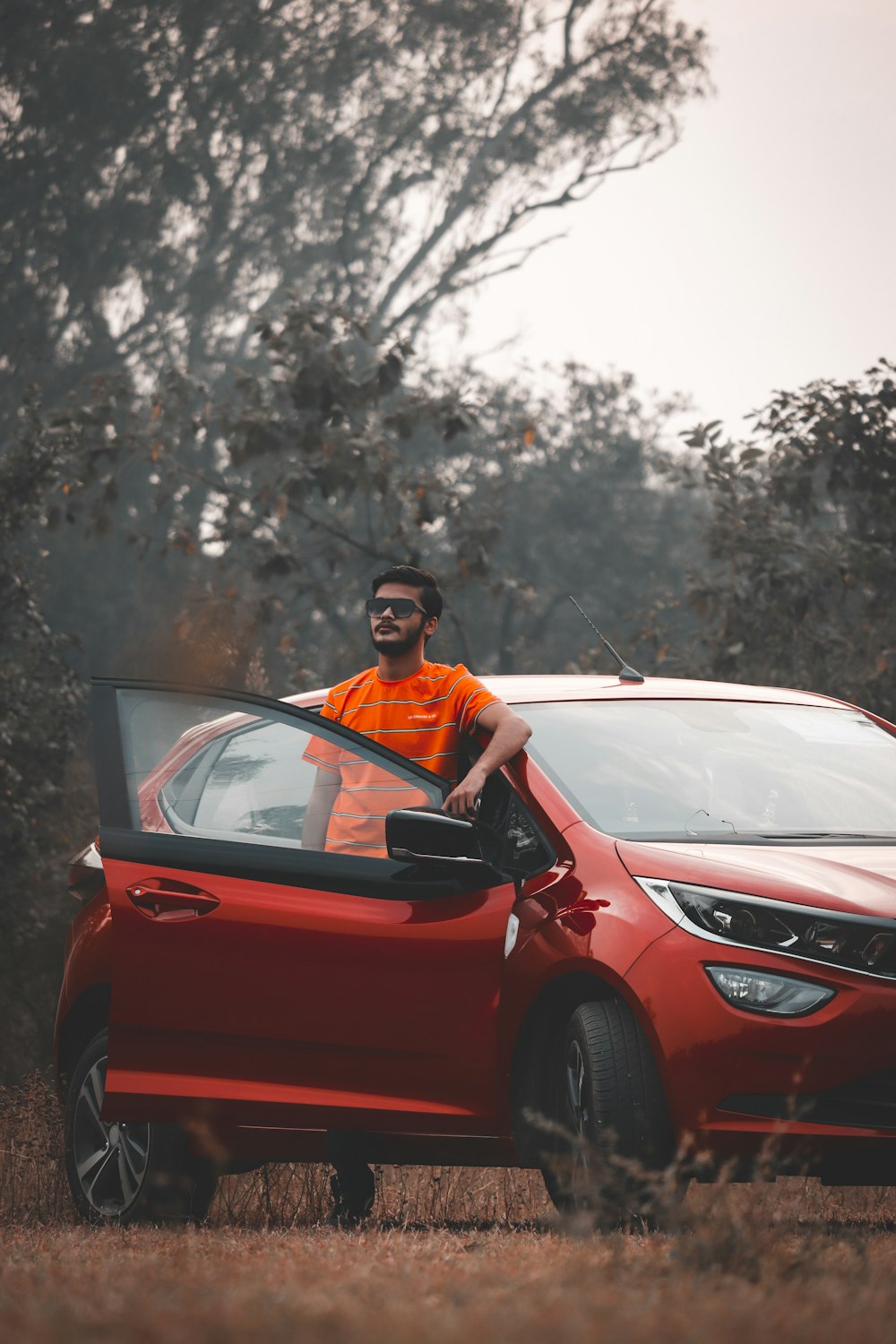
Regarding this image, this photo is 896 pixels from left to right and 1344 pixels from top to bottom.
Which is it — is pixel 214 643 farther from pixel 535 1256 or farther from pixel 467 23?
pixel 467 23

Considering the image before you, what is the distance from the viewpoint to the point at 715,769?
5.00 meters

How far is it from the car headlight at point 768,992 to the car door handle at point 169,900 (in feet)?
4.89

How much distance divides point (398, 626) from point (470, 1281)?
255 cm

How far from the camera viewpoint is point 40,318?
95.7 feet

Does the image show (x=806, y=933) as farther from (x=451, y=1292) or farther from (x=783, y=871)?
(x=451, y=1292)

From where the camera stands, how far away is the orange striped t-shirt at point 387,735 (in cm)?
459

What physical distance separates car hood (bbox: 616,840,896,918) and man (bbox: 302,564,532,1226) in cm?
61

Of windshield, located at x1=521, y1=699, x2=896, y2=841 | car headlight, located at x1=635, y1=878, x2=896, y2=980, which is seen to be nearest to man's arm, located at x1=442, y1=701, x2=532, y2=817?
windshield, located at x1=521, y1=699, x2=896, y2=841

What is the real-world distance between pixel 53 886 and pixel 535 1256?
42.2ft

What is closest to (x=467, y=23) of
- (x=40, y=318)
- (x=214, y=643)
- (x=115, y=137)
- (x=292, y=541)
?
(x=115, y=137)

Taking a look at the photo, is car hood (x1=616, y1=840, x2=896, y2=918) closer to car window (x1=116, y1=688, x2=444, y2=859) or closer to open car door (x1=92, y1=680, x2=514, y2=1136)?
open car door (x1=92, y1=680, x2=514, y2=1136)

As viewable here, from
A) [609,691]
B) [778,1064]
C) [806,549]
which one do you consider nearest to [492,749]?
[609,691]

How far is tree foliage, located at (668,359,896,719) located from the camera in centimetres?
1266

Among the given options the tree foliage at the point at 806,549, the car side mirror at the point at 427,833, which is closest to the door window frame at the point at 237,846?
the car side mirror at the point at 427,833
